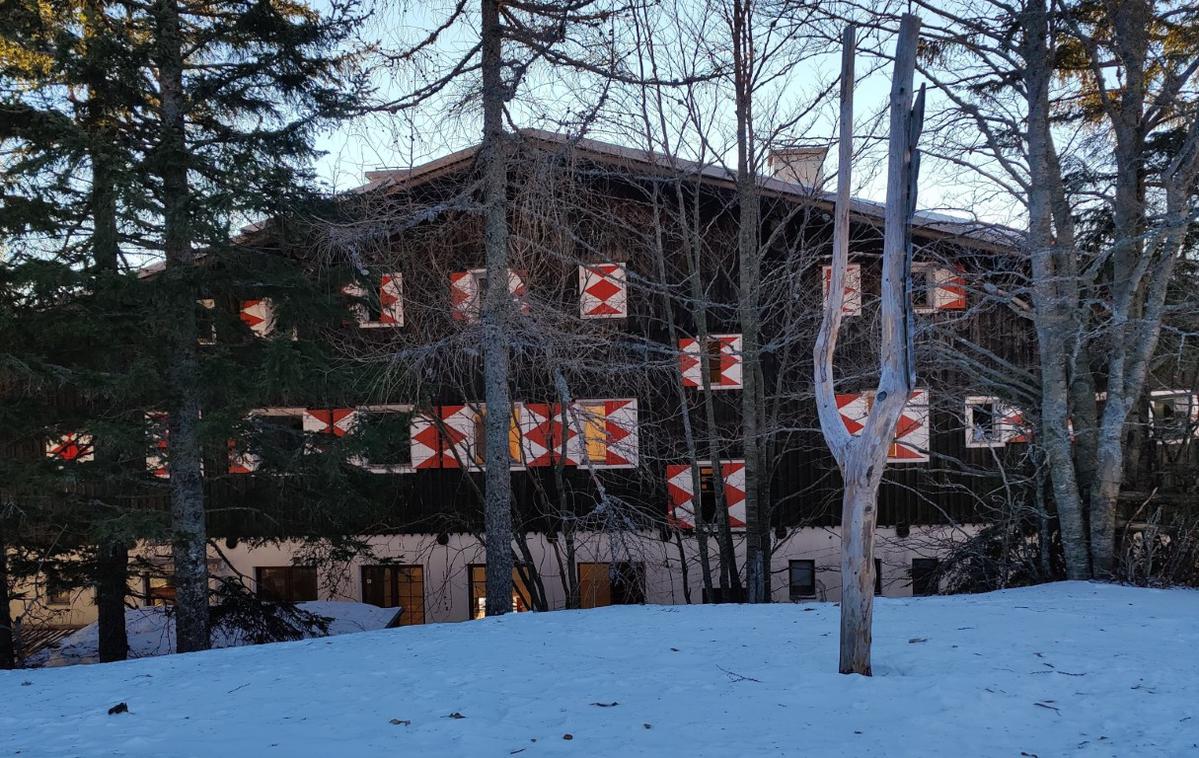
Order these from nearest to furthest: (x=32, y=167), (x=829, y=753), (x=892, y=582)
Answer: (x=829, y=753) → (x=32, y=167) → (x=892, y=582)

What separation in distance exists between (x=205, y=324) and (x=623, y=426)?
5.17 metres

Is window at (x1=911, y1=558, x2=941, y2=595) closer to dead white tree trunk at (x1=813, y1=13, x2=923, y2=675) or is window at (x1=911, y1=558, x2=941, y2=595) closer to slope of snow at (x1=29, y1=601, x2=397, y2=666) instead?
slope of snow at (x1=29, y1=601, x2=397, y2=666)

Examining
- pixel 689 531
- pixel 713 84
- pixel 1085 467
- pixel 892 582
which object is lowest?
pixel 892 582

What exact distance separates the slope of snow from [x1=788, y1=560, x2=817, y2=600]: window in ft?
19.0

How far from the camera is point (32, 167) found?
7.86m

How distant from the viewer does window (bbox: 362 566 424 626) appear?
45.8 feet

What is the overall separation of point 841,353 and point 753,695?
7.89 m

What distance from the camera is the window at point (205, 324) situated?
9062 millimetres

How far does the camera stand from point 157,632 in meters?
12.7

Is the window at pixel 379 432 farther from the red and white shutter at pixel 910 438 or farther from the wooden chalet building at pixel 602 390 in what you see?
the red and white shutter at pixel 910 438

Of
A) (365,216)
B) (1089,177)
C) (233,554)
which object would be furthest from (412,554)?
(1089,177)

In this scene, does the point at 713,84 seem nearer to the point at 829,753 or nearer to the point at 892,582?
the point at 892,582

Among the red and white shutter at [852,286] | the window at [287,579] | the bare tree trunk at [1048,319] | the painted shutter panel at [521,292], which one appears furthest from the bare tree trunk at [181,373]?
the bare tree trunk at [1048,319]

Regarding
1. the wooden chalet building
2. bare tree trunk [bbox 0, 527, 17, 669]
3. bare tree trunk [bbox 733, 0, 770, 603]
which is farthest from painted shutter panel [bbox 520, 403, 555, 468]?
bare tree trunk [bbox 0, 527, 17, 669]
